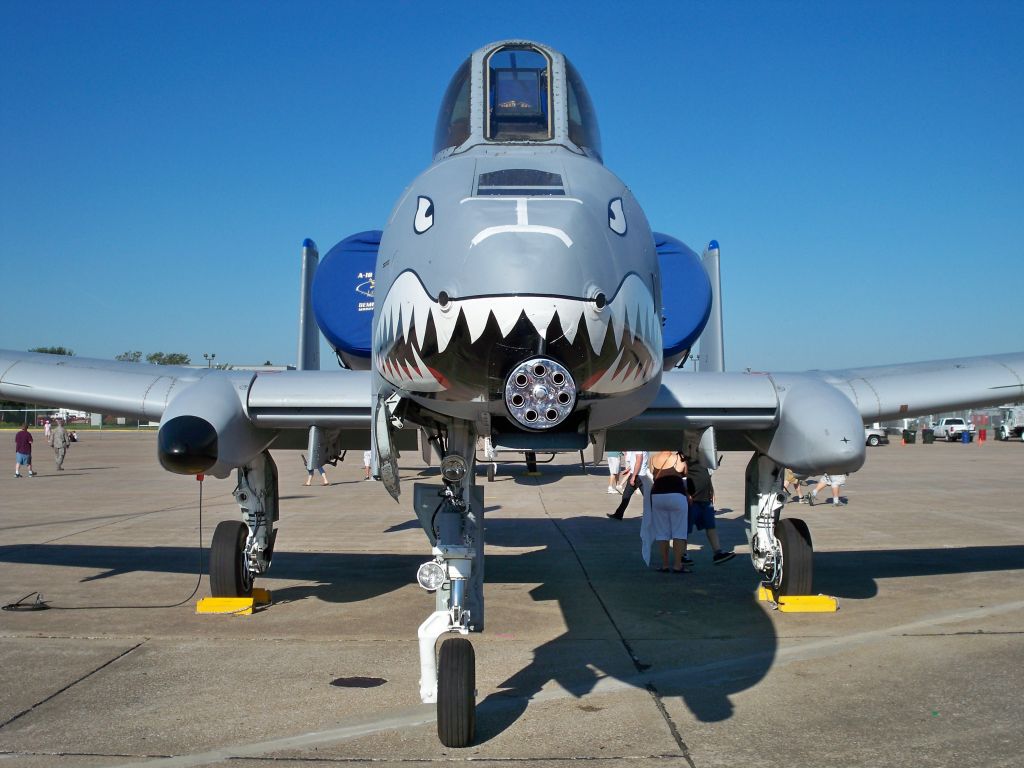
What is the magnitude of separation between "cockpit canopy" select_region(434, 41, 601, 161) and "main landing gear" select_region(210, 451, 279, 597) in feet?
15.6

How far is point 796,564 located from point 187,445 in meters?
5.77

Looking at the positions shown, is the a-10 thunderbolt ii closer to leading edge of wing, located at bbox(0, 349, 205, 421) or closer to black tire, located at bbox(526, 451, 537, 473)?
leading edge of wing, located at bbox(0, 349, 205, 421)

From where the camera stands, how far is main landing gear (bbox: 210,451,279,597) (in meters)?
8.55

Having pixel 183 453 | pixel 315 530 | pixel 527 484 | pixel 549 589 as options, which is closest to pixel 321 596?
pixel 549 589

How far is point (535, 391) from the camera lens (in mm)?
3623

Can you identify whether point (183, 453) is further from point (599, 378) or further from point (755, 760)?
point (755, 760)

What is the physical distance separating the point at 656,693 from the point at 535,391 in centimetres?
313

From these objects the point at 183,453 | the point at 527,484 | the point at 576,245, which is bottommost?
the point at 527,484

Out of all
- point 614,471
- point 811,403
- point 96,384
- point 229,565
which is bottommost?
point 614,471

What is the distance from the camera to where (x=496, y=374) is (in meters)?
3.87

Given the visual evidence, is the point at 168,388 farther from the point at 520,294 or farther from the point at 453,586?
the point at 520,294

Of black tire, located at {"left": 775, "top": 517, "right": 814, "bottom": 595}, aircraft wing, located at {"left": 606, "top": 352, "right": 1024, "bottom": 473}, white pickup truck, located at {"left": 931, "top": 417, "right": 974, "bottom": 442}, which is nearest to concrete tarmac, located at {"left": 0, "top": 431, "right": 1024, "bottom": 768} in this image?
black tire, located at {"left": 775, "top": 517, "right": 814, "bottom": 595}

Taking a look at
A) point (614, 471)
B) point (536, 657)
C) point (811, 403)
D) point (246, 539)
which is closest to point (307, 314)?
point (246, 539)

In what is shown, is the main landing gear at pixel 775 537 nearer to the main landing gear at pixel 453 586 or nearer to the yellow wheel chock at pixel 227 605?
the main landing gear at pixel 453 586
